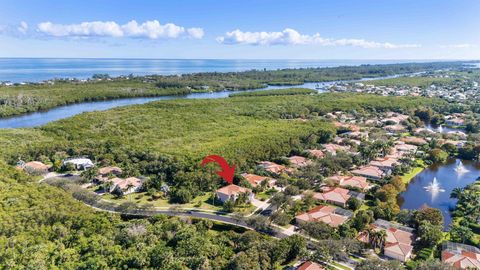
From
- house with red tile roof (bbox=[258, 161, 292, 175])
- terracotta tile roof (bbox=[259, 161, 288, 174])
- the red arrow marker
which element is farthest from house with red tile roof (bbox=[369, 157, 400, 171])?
the red arrow marker

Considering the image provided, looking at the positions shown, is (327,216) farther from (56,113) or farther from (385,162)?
(56,113)

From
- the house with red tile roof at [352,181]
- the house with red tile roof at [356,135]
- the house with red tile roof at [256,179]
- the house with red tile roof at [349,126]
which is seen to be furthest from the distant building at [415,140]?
the house with red tile roof at [256,179]

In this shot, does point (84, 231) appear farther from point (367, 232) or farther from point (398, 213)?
point (398, 213)

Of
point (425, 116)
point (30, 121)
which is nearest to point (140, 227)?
point (30, 121)

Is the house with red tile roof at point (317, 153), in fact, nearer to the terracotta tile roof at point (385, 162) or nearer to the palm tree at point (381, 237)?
the terracotta tile roof at point (385, 162)

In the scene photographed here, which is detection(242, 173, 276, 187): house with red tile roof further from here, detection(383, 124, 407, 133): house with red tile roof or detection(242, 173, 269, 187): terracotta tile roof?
detection(383, 124, 407, 133): house with red tile roof

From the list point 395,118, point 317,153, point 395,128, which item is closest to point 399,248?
point 317,153
